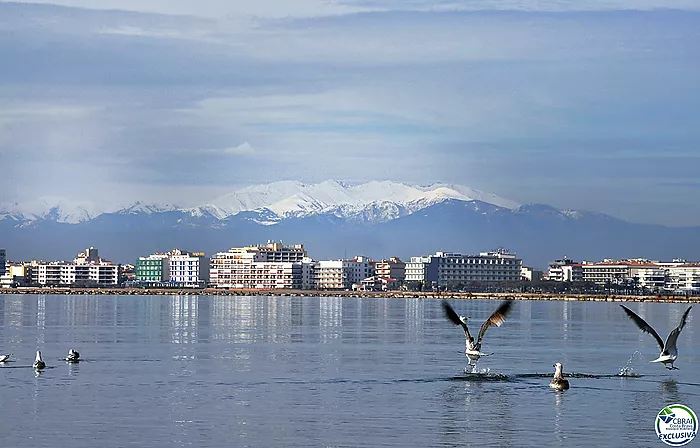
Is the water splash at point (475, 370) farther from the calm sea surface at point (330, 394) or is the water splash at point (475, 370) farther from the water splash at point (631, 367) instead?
the water splash at point (631, 367)

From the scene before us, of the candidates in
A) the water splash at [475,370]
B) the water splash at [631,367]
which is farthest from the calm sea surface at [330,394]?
the water splash at [475,370]

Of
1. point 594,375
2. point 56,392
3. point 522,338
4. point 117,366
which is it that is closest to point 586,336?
point 522,338

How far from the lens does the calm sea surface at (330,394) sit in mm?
24141

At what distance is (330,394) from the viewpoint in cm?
3042

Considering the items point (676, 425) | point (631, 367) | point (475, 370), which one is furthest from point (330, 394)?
point (631, 367)

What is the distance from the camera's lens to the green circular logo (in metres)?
24.0

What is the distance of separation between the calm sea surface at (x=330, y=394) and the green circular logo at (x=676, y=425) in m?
0.28

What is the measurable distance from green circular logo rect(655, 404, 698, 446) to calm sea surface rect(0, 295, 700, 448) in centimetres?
28

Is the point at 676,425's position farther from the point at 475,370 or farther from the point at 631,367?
the point at 631,367

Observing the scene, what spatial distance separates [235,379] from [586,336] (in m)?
29.6

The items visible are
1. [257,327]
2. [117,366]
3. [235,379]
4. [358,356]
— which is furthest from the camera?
[257,327]

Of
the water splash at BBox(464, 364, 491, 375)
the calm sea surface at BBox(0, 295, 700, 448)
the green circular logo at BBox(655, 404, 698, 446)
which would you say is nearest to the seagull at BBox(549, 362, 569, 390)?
the calm sea surface at BBox(0, 295, 700, 448)

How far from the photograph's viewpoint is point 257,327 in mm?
66938

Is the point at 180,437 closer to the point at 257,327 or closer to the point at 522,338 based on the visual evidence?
the point at 522,338
